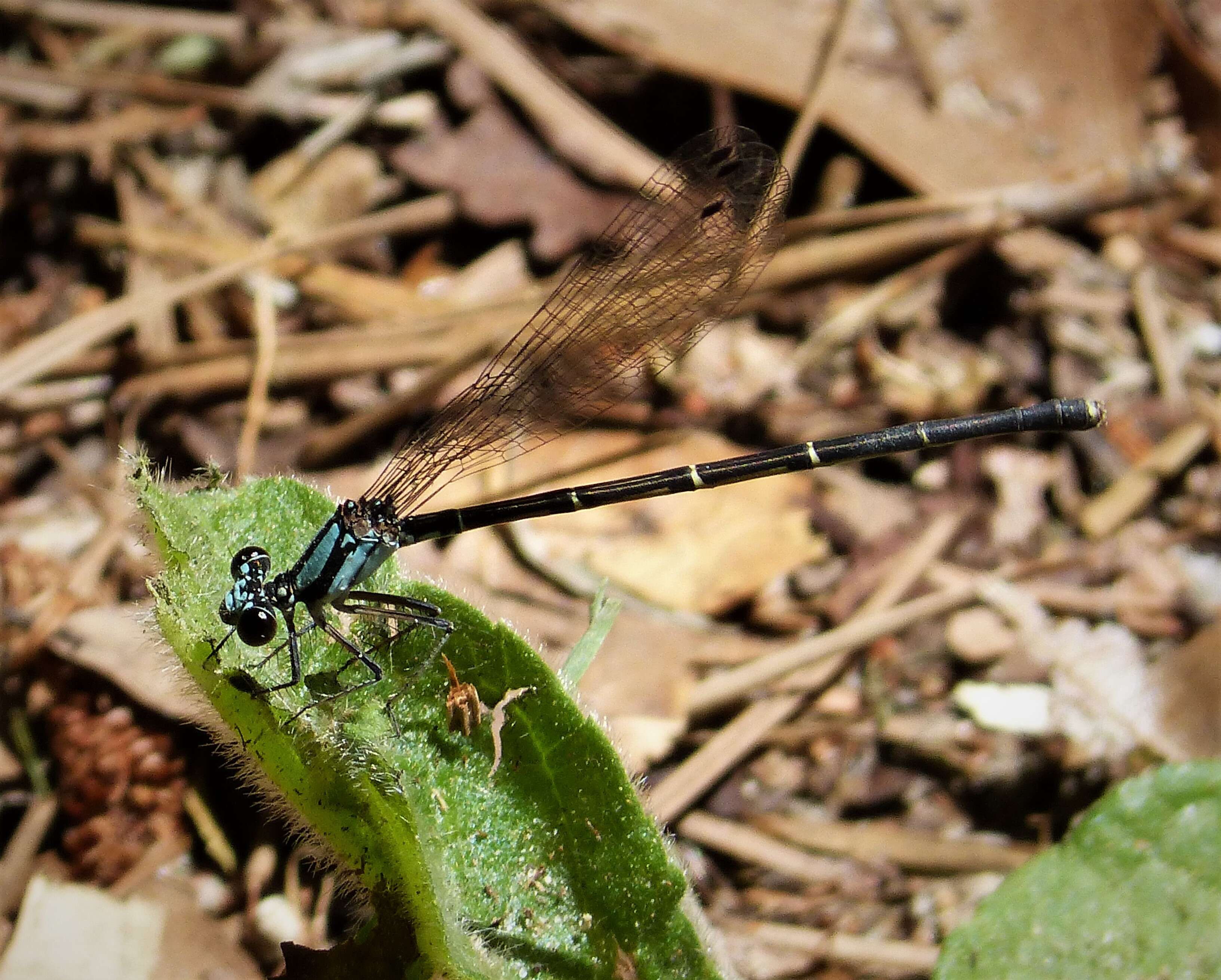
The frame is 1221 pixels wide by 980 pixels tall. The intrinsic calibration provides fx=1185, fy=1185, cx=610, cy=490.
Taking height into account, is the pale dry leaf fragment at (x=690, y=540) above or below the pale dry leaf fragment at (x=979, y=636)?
above

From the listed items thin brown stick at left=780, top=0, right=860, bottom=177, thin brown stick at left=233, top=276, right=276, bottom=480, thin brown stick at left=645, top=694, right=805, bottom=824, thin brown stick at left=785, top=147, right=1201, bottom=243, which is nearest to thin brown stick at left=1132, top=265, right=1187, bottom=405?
thin brown stick at left=785, top=147, right=1201, bottom=243

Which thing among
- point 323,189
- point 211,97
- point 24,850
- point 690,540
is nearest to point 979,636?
point 690,540

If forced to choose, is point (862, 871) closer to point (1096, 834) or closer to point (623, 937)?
point (1096, 834)

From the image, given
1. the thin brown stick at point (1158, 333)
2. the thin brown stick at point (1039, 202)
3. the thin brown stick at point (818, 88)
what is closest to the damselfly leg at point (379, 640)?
the thin brown stick at point (1039, 202)

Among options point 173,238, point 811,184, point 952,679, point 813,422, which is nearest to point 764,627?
point 952,679

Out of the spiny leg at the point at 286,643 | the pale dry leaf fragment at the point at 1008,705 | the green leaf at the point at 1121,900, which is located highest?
→ the spiny leg at the point at 286,643

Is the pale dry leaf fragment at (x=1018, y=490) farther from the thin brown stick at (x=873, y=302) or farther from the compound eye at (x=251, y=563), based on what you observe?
the compound eye at (x=251, y=563)
